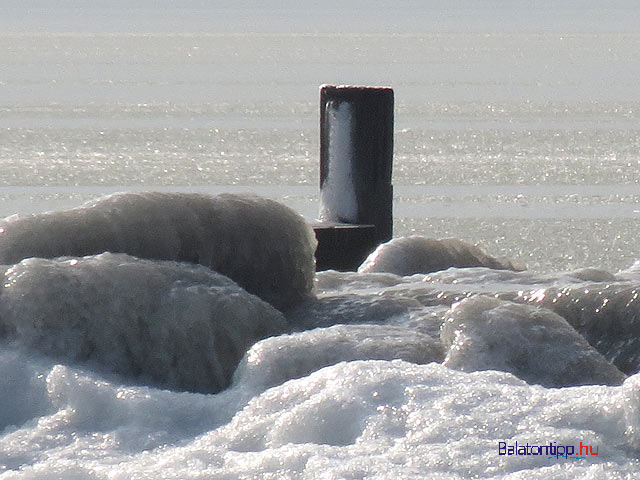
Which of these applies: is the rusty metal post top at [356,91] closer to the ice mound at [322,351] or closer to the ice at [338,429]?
the ice mound at [322,351]

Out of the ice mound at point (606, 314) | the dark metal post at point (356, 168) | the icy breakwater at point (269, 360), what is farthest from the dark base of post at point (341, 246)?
the ice mound at point (606, 314)

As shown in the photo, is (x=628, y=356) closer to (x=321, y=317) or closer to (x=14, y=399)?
(x=321, y=317)

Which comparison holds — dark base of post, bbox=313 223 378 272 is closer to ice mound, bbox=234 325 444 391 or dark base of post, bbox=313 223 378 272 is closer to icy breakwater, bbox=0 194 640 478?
icy breakwater, bbox=0 194 640 478

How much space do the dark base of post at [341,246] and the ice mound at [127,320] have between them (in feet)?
5.62

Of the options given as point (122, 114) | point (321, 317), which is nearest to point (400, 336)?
point (321, 317)

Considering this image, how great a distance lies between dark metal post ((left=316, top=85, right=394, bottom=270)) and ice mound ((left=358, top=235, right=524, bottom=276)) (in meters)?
0.33

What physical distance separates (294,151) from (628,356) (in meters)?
7.19

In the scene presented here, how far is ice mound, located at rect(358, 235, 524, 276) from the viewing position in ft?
14.9

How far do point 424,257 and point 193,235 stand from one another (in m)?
1.24

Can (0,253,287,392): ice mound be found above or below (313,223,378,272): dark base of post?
above

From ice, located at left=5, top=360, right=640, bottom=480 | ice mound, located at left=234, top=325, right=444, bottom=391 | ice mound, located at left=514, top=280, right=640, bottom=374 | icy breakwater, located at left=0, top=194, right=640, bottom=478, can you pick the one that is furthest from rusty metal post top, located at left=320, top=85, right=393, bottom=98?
ice, located at left=5, top=360, right=640, bottom=480

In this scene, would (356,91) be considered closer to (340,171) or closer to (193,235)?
(340,171)

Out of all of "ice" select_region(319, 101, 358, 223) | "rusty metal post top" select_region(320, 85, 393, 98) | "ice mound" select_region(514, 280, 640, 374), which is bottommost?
"ice mound" select_region(514, 280, 640, 374)

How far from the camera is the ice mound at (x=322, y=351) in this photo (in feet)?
9.65
